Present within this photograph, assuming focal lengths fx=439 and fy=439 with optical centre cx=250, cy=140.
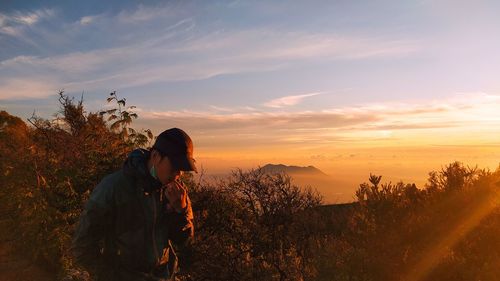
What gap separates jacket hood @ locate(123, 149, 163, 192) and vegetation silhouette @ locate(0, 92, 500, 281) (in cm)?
425

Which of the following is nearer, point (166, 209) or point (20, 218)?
point (166, 209)

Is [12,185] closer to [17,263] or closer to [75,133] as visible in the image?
[17,263]

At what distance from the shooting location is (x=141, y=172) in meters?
3.08

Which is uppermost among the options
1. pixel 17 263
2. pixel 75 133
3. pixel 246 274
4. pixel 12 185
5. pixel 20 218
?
pixel 75 133

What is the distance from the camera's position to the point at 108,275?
313 cm

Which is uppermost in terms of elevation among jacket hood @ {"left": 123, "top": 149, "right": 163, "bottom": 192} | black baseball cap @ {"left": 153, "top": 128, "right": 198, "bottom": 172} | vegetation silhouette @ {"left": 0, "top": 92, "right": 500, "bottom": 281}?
black baseball cap @ {"left": 153, "top": 128, "right": 198, "bottom": 172}

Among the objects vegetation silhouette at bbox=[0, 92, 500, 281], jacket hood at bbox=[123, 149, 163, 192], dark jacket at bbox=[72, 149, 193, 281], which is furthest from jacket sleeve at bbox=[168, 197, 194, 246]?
vegetation silhouette at bbox=[0, 92, 500, 281]

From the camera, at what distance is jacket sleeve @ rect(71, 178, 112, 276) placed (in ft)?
9.75

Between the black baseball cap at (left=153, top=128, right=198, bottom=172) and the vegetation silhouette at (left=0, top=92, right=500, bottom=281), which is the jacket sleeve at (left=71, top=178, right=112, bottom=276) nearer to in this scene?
the black baseball cap at (left=153, top=128, right=198, bottom=172)

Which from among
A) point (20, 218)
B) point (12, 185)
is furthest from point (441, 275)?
point (12, 185)

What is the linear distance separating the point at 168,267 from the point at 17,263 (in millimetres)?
12232

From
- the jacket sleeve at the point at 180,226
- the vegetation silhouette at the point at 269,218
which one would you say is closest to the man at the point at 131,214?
the jacket sleeve at the point at 180,226

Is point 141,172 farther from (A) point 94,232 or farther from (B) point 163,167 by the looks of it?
(A) point 94,232

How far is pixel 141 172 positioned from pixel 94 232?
0.52m
